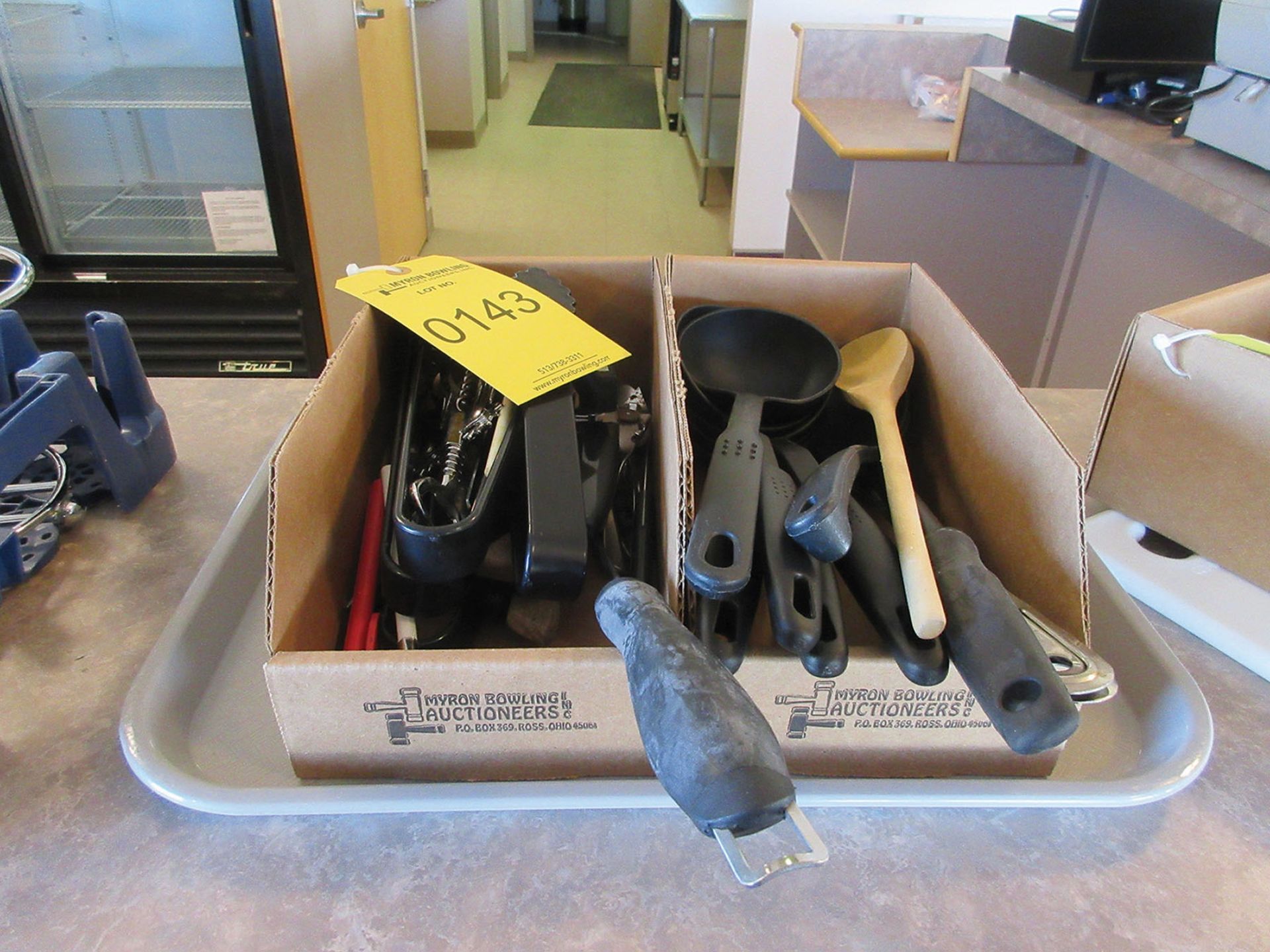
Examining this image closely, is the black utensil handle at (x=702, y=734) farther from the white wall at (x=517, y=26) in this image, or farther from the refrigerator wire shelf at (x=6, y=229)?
the white wall at (x=517, y=26)

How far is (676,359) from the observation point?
0.56m

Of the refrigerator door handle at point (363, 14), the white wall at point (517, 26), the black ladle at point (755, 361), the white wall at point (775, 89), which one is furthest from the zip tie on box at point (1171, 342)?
the white wall at point (517, 26)

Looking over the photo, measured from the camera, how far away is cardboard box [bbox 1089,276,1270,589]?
0.53 m

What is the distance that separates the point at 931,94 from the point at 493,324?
1.85 meters

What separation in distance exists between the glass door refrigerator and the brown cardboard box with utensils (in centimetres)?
155

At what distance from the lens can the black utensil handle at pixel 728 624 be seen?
41 centimetres

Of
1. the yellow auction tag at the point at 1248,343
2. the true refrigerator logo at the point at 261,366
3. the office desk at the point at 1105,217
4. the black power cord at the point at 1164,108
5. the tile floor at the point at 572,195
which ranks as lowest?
the tile floor at the point at 572,195

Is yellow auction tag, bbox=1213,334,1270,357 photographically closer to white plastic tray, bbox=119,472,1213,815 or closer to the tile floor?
white plastic tray, bbox=119,472,1213,815

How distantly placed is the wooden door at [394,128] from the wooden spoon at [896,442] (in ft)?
5.89

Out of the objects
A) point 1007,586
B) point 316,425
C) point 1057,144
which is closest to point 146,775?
point 316,425

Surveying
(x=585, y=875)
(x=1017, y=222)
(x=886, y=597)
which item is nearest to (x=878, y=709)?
(x=886, y=597)

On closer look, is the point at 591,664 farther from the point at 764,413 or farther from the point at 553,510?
the point at 764,413

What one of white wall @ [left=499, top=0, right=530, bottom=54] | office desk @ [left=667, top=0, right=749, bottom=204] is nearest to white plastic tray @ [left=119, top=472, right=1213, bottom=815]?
office desk @ [left=667, top=0, right=749, bottom=204]

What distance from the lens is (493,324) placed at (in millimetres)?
637
